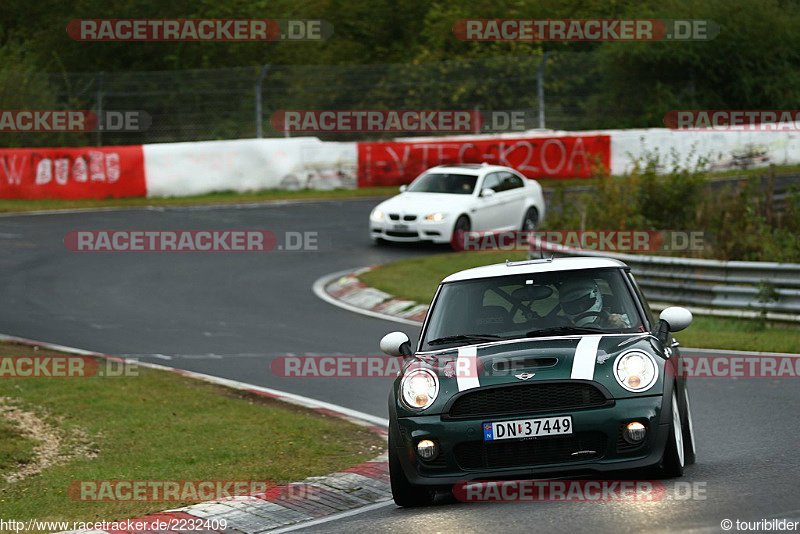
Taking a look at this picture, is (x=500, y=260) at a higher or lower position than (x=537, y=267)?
lower

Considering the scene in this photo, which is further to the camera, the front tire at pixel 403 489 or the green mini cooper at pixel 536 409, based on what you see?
the front tire at pixel 403 489

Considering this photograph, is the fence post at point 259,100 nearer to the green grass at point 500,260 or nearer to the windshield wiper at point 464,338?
the green grass at point 500,260

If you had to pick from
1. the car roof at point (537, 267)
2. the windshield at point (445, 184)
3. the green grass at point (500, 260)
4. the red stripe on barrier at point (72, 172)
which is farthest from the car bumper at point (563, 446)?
the red stripe on barrier at point (72, 172)

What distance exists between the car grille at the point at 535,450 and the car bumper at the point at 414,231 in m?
16.2

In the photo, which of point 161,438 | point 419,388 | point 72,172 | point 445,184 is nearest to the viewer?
point 419,388

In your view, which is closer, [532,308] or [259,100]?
[532,308]

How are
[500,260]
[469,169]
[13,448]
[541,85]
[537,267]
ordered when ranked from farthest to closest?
[541,85]
[469,169]
[500,260]
[13,448]
[537,267]

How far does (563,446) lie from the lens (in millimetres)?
7117

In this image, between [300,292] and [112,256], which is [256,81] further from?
[300,292]

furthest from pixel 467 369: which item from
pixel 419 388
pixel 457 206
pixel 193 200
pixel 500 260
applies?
pixel 193 200

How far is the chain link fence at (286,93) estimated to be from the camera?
106 feet

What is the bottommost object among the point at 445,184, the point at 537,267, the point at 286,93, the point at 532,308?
the point at 532,308

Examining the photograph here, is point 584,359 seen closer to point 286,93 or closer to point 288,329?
point 288,329

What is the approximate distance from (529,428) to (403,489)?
96 cm
